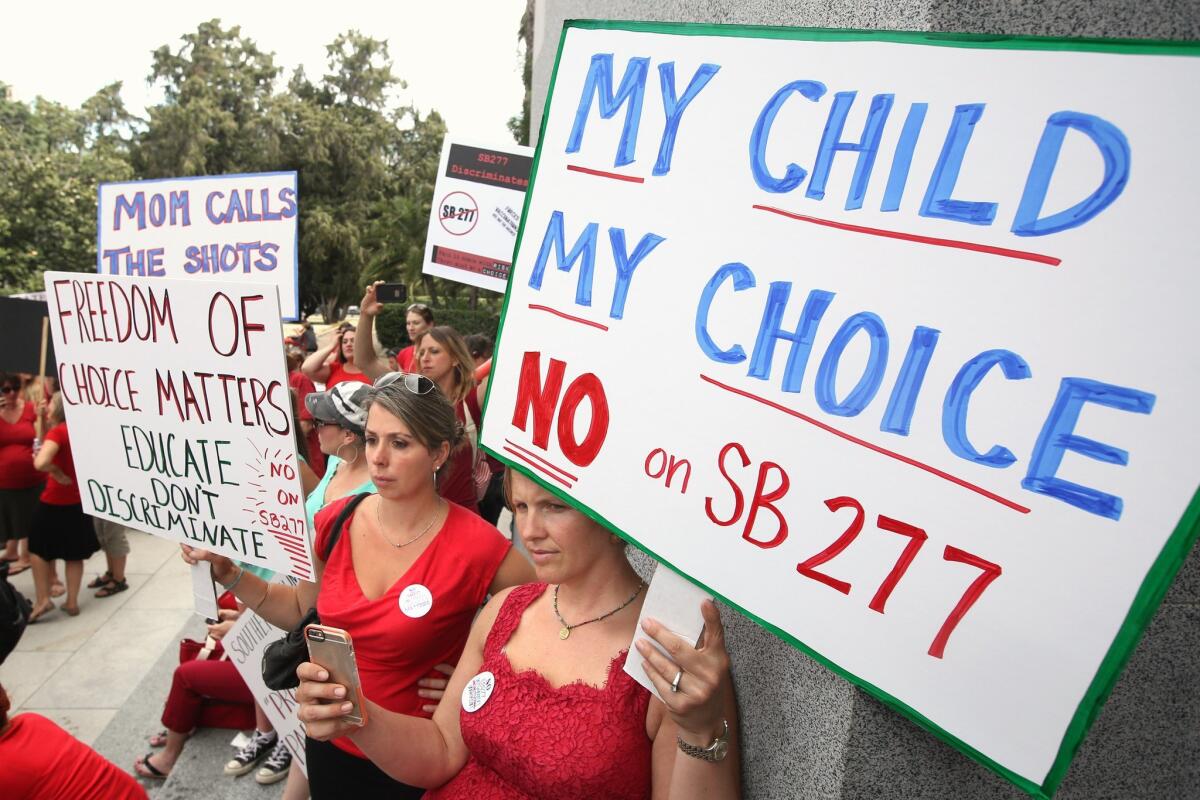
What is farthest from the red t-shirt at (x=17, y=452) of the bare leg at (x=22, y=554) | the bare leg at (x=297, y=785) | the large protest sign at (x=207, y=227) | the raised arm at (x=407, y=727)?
the raised arm at (x=407, y=727)

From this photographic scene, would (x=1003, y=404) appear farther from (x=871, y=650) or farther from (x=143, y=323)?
(x=143, y=323)

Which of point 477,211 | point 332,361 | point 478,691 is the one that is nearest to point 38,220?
point 332,361

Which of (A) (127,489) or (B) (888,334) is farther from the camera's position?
(A) (127,489)

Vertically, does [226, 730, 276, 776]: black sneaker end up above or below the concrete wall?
below

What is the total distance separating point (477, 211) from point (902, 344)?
3.99 meters

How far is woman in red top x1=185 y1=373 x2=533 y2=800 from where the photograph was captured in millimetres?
2168

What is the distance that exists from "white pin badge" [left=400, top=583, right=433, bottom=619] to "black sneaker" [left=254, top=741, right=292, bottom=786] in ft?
6.34

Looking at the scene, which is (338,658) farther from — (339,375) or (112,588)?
(112,588)

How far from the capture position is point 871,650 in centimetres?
95

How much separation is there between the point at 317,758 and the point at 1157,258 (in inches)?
94.1

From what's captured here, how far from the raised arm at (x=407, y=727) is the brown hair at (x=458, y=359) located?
8.24 feet

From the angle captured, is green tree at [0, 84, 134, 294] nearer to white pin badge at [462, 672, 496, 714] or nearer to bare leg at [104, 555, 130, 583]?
bare leg at [104, 555, 130, 583]

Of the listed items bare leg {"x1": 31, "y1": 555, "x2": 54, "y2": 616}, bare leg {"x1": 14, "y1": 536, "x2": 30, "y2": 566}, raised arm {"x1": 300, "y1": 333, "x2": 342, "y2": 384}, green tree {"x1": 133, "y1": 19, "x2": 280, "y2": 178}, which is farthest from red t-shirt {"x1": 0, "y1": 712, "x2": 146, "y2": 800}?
green tree {"x1": 133, "y1": 19, "x2": 280, "y2": 178}

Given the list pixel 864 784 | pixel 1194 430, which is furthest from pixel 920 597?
pixel 864 784
